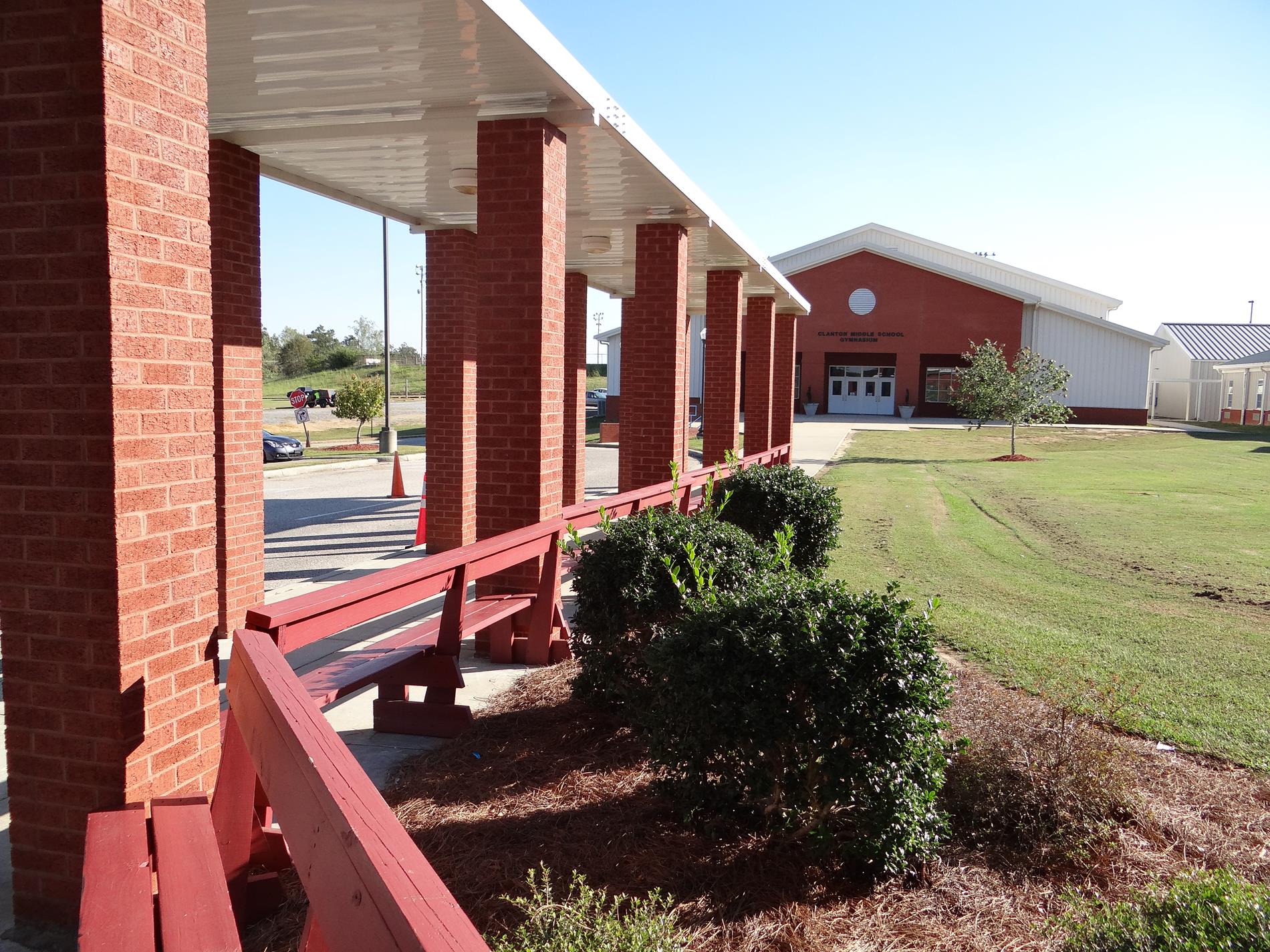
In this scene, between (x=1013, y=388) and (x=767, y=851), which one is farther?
(x=1013, y=388)

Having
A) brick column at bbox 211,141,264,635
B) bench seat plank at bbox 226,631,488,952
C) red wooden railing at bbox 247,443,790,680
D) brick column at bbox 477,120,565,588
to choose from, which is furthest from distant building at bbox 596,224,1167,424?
bench seat plank at bbox 226,631,488,952

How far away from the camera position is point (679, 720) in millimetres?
3977

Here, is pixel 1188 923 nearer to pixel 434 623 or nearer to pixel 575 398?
pixel 434 623

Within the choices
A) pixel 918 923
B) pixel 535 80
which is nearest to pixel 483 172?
pixel 535 80

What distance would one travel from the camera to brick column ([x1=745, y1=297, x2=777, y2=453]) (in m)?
16.3

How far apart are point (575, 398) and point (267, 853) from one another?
11025 mm

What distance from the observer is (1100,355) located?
47375mm

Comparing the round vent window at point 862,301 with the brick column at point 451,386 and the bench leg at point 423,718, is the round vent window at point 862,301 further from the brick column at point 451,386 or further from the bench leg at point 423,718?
the bench leg at point 423,718

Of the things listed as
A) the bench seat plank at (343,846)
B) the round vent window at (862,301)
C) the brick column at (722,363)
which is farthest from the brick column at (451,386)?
the round vent window at (862,301)

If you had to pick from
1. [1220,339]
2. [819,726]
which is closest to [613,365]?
[1220,339]

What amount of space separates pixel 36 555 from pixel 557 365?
4.44 metres

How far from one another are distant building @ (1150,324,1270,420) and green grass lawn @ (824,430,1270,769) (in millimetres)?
34527

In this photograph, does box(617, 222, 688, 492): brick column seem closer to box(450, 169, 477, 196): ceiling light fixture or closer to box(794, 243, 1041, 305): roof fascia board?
box(450, 169, 477, 196): ceiling light fixture

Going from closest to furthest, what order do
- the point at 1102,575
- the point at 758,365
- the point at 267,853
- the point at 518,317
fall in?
the point at 267,853, the point at 518,317, the point at 1102,575, the point at 758,365
